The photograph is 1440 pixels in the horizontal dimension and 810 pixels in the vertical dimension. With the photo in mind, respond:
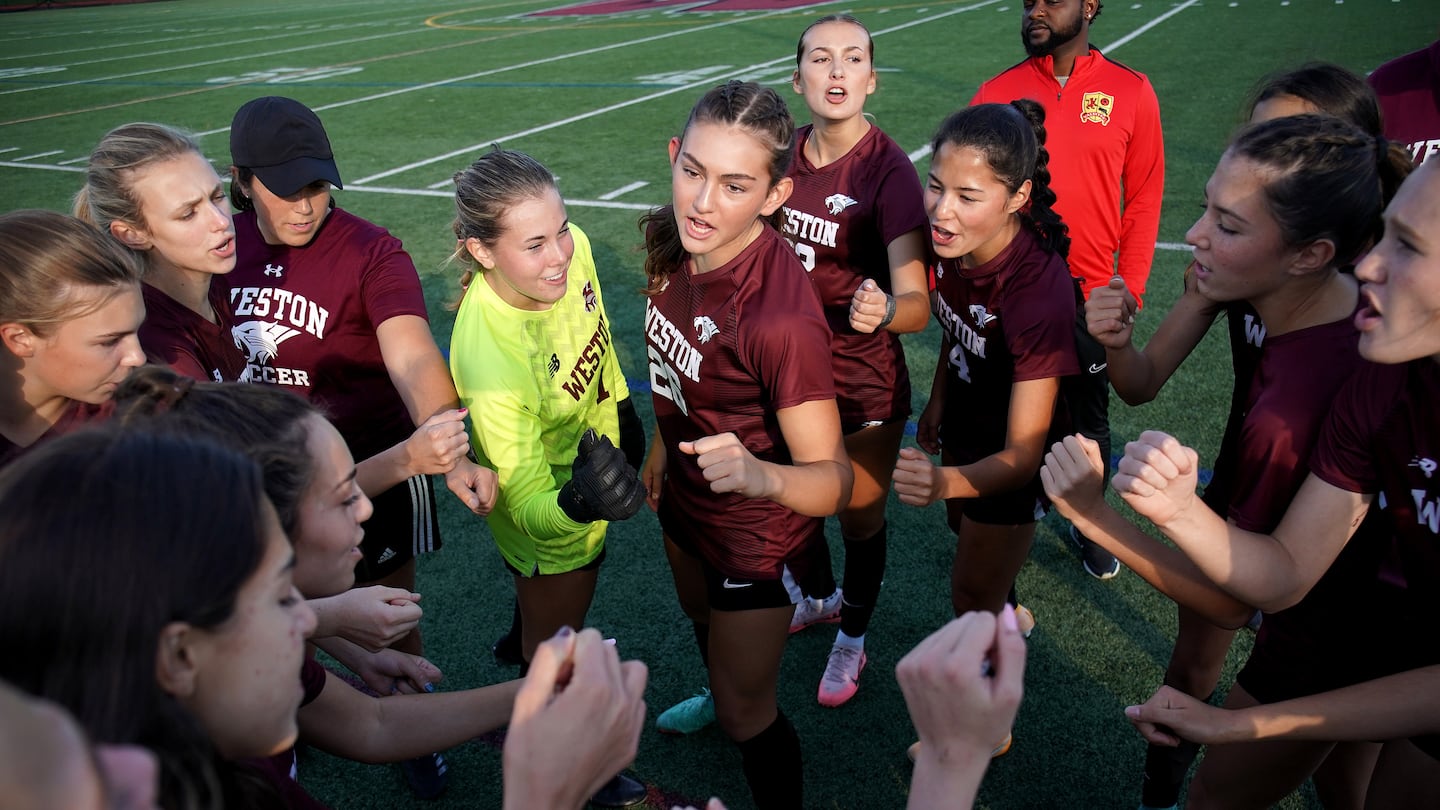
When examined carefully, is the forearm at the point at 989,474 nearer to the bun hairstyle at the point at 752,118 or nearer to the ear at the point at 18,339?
the bun hairstyle at the point at 752,118

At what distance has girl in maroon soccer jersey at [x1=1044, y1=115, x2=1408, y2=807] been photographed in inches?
86.0

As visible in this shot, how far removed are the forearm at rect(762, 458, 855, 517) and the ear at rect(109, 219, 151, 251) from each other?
2.15 m

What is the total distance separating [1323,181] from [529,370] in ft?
7.34

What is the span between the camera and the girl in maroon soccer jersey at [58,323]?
2303mm

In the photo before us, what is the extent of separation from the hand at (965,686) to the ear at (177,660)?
3.14 ft

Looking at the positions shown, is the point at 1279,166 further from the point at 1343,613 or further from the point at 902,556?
the point at 902,556

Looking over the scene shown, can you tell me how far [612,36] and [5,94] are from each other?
13506 mm

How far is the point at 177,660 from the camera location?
3.89 ft

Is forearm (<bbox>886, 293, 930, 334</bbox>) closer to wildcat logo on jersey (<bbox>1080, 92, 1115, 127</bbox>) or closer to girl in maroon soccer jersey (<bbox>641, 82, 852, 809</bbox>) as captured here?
girl in maroon soccer jersey (<bbox>641, 82, 852, 809</bbox>)

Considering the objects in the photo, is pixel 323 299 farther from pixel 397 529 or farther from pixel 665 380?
pixel 665 380

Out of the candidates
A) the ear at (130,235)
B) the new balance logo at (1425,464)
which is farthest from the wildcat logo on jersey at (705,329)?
the ear at (130,235)

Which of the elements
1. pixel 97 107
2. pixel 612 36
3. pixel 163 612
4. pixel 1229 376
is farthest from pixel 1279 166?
pixel 612 36

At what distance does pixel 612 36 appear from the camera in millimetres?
23953

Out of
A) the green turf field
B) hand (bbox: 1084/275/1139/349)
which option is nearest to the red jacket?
the green turf field
